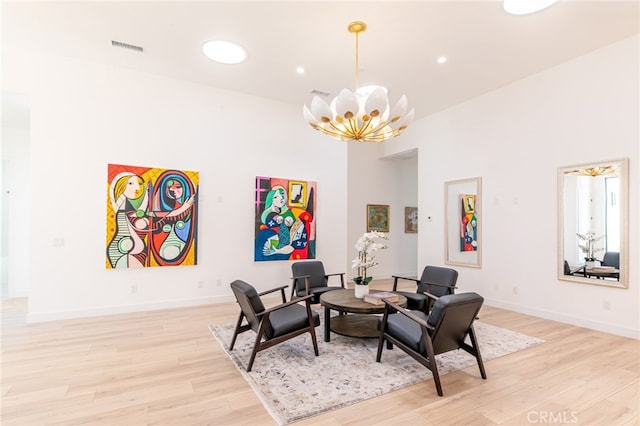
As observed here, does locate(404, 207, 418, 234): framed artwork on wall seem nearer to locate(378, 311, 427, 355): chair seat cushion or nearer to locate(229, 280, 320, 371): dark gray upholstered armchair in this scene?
locate(378, 311, 427, 355): chair seat cushion

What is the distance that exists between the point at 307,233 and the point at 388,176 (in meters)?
3.47

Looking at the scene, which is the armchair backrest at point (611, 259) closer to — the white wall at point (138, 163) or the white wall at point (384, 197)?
the white wall at point (138, 163)

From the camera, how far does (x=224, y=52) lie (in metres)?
4.51

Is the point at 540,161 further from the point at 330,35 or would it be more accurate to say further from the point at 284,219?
the point at 284,219

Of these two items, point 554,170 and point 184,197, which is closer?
point 554,170

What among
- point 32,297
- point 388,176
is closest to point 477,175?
point 388,176

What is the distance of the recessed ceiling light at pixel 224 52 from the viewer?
14.0 ft

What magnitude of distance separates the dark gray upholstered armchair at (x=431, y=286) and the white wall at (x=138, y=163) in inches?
94.6

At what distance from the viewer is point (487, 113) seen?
5809 millimetres

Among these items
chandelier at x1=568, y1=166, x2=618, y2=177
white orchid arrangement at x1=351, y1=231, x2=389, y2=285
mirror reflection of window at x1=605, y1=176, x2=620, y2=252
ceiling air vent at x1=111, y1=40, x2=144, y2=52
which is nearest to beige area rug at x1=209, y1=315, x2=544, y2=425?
white orchid arrangement at x1=351, y1=231, x2=389, y2=285

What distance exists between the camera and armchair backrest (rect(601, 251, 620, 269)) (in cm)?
416

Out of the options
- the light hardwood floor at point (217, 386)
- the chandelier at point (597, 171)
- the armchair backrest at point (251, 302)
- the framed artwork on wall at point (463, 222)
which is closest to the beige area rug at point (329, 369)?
the light hardwood floor at point (217, 386)

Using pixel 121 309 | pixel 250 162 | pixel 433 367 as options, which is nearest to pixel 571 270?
pixel 433 367

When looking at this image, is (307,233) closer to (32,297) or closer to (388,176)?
(388,176)
